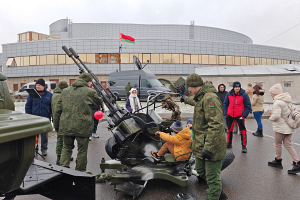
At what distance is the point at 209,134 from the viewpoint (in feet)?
8.85

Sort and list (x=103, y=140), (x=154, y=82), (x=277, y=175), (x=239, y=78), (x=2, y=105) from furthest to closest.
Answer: (x=239, y=78)
(x=154, y=82)
(x=103, y=140)
(x=277, y=175)
(x=2, y=105)

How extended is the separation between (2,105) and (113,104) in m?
2.37

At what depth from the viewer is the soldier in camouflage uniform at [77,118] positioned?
145 inches

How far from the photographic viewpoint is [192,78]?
9.84 ft

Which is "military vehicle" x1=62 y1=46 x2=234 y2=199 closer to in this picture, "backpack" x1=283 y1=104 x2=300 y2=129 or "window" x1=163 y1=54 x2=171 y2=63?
"backpack" x1=283 y1=104 x2=300 y2=129

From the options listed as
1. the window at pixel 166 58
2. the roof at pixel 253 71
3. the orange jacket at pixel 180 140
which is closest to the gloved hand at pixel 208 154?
the orange jacket at pixel 180 140

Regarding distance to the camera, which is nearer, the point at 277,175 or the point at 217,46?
the point at 277,175

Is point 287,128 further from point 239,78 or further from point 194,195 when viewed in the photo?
point 239,78

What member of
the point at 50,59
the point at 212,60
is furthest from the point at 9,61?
the point at 212,60

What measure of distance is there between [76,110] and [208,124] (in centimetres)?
220

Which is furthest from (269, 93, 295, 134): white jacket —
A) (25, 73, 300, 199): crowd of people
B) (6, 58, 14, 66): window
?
(6, 58, 14, 66): window

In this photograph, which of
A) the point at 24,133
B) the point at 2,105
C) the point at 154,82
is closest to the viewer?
the point at 24,133

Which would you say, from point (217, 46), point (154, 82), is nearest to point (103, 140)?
point (154, 82)

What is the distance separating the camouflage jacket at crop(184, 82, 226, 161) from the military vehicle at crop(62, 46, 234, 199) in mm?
649
